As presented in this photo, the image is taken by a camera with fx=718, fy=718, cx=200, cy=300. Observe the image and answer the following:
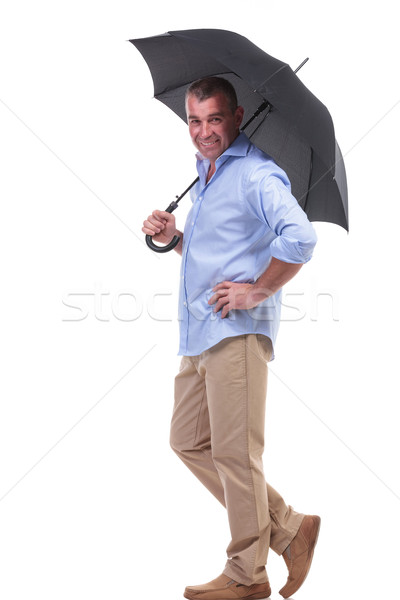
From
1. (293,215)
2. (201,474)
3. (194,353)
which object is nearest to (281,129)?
(293,215)

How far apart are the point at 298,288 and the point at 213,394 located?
1.53m

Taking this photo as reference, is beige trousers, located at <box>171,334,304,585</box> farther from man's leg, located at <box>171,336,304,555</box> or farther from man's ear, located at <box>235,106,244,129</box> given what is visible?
man's ear, located at <box>235,106,244,129</box>

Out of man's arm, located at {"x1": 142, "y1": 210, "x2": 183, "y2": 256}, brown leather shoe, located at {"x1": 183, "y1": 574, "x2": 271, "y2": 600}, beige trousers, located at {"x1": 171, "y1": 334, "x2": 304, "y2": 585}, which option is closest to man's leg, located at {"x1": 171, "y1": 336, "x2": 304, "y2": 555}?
beige trousers, located at {"x1": 171, "y1": 334, "x2": 304, "y2": 585}

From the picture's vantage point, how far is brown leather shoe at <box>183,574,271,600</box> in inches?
98.4

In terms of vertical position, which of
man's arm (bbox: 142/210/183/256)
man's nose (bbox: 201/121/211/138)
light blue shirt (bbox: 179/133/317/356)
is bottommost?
light blue shirt (bbox: 179/133/317/356)

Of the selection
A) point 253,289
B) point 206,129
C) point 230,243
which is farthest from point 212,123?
point 253,289

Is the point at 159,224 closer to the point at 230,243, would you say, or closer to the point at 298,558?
the point at 230,243

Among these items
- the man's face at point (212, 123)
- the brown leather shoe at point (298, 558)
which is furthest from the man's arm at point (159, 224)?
the brown leather shoe at point (298, 558)

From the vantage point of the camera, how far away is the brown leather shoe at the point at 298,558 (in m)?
2.59

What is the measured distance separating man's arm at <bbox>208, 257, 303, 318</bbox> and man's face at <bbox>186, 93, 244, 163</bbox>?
18.9 inches

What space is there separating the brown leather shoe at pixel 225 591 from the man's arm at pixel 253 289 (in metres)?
0.95

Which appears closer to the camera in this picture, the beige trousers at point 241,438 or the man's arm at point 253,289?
the man's arm at point 253,289

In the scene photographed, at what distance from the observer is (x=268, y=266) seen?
7.60ft

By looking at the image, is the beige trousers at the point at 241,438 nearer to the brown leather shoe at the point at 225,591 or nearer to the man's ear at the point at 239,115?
the brown leather shoe at the point at 225,591
